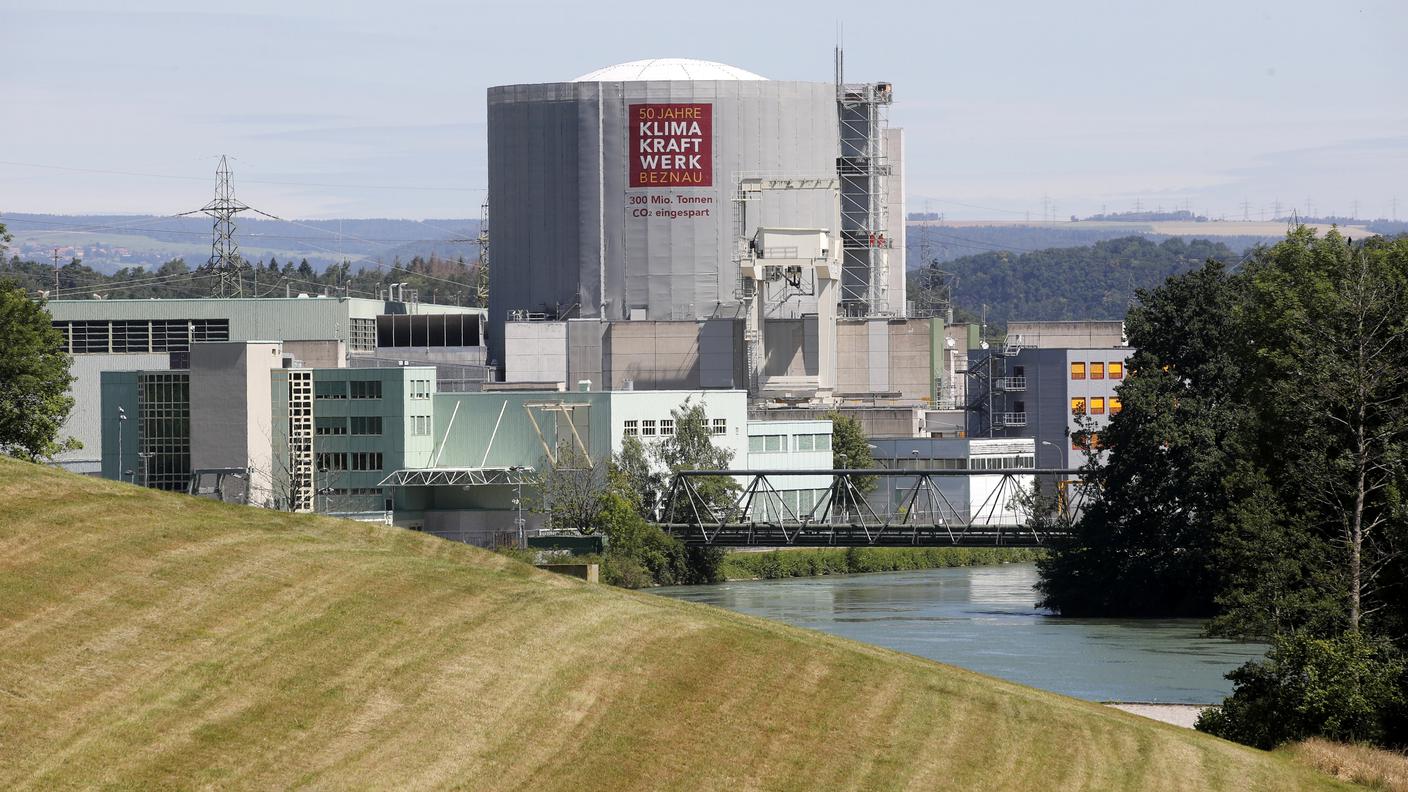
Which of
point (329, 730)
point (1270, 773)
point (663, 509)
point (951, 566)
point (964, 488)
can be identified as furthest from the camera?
point (964, 488)

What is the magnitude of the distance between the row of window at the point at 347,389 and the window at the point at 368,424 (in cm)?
122

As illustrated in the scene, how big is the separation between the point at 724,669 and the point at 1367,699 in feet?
58.6

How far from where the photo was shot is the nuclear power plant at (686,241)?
17012cm

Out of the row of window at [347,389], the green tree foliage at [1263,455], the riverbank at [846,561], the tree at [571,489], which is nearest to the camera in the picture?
the green tree foliage at [1263,455]

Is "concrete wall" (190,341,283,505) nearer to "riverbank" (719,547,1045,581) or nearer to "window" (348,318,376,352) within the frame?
"riverbank" (719,547,1045,581)

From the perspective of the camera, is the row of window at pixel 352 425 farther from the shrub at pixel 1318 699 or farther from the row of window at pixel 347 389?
the shrub at pixel 1318 699

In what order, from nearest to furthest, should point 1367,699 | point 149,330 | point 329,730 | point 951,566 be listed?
point 329,730, point 1367,699, point 951,566, point 149,330

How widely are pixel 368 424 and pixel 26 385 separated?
3379 centimetres

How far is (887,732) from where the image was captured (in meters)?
39.8

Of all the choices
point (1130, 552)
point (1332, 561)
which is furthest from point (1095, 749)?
point (1130, 552)

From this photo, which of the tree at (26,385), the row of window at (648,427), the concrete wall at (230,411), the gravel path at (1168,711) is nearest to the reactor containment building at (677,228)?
the row of window at (648,427)

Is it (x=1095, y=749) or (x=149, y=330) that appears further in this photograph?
(x=149, y=330)

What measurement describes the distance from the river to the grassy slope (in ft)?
89.8

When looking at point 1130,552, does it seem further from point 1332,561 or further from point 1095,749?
point 1095,749
